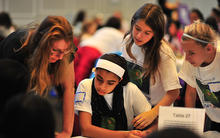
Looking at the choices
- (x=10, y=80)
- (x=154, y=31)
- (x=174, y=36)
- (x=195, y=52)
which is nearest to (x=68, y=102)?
(x=154, y=31)

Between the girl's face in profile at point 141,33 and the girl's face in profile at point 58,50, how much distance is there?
50cm

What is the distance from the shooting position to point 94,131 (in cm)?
197

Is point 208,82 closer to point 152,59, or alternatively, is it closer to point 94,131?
point 152,59

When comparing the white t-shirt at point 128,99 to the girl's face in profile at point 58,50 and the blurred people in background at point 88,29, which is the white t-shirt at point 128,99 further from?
the blurred people in background at point 88,29

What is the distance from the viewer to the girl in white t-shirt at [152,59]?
2193mm

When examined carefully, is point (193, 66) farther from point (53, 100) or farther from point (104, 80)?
point (53, 100)

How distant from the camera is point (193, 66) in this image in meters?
2.26

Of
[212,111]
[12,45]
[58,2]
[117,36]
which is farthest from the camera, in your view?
[58,2]

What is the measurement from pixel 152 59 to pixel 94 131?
24.7 inches

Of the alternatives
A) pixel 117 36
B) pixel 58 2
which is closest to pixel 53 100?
pixel 117 36

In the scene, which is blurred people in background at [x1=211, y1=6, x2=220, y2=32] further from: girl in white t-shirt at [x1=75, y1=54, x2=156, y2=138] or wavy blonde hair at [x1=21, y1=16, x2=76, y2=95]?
wavy blonde hair at [x1=21, y1=16, x2=76, y2=95]

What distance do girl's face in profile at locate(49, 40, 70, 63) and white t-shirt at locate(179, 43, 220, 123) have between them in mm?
862

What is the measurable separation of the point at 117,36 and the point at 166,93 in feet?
9.58

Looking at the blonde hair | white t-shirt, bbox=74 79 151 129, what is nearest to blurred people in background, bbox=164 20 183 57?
the blonde hair
